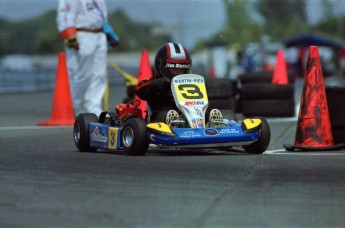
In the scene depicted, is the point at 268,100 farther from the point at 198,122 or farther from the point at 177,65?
the point at 198,122

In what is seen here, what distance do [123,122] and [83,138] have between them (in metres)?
0.54

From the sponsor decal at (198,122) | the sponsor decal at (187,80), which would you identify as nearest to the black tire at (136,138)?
the sponsor decal at (198,122)

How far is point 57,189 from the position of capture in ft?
24.8

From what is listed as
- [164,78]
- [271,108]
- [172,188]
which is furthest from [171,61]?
[271,108]

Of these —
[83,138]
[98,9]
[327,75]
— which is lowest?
[327,75]

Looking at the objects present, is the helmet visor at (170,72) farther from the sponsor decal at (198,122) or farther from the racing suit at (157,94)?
the sponsor decal at (198,122)

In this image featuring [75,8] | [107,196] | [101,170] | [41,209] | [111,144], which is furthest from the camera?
[75,8]

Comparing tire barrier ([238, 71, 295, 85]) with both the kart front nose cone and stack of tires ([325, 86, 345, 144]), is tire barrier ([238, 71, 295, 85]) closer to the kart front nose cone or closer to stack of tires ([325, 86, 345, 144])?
stack of tires ([325, 86, 345, 144])

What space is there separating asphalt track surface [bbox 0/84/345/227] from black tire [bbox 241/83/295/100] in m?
6.33

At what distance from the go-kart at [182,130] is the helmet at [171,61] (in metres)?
0.29

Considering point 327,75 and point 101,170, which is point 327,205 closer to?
point 101,170

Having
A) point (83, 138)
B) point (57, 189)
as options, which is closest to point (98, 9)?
point (83, 138)

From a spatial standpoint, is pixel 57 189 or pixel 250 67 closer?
pixel 57 189

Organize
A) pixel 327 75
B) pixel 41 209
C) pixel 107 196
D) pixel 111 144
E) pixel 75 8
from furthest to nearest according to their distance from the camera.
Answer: pixel 327 75, pixel 75 8, pixel 111 144, pixel 107 196, pixel 41 209
